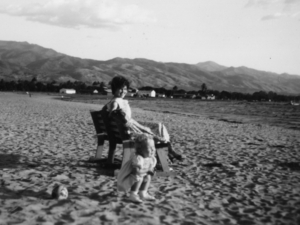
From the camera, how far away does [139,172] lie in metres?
5.30

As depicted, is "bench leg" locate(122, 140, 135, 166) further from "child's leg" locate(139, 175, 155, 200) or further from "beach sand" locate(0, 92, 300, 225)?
"child's leg" locate(139, 175, 155, 200)

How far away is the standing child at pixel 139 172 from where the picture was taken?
209 inches

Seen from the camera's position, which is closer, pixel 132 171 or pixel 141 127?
pixel 132 171

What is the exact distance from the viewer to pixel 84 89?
176125 millimetres

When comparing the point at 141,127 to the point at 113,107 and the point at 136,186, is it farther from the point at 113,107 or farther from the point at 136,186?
the point at 136,186

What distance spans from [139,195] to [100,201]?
0.66 meters

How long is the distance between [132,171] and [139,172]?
125 millimetres

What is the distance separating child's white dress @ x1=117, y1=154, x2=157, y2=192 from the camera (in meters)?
5.30

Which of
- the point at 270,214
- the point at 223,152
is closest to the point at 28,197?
the point at 270,214

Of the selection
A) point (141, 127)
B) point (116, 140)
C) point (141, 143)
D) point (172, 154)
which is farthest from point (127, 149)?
point (172, 154)

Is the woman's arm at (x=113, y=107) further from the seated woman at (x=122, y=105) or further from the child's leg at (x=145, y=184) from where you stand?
the child's leg at (x=145, y=184)

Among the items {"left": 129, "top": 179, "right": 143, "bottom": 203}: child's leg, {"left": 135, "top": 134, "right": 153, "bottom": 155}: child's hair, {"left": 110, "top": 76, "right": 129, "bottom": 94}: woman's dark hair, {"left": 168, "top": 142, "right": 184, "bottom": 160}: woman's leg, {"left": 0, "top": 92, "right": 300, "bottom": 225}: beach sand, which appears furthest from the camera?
{"left": 168, "top": 142, "right": 184, "bottom": 160}: woman's leg

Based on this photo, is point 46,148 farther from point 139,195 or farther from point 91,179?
point 139,195

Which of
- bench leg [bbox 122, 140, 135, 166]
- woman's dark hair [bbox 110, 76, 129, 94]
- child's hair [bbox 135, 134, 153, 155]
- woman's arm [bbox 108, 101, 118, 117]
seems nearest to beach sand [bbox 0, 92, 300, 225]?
bench leg [bbox 122, 140, 135, 166]
